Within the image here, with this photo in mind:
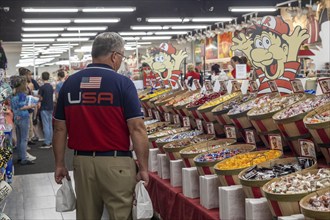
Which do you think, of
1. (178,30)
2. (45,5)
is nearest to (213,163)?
(45,5)

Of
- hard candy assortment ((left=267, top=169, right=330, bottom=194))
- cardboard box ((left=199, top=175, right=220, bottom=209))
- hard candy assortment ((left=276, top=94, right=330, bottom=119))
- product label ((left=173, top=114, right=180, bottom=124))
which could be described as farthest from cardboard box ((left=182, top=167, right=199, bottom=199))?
product label ((left=173, top=114, right=180, bottom=124))

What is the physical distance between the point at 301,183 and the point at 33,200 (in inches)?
180

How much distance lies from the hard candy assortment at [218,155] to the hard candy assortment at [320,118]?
2.54ft

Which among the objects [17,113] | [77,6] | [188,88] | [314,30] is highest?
[77,6]

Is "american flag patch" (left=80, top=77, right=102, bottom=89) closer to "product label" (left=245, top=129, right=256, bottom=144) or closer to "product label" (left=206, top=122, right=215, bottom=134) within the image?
"product label" (left=245, top=129, right=256, bottom=144)

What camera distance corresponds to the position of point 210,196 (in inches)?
125

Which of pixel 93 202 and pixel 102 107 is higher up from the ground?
pixel 102 107

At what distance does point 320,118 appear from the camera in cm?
279

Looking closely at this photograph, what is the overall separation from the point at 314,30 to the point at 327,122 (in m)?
10.9

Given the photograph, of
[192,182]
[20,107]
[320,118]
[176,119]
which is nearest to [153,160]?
[176,119]

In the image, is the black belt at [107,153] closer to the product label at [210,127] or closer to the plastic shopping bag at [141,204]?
the plastic shopping bag at [141,204]

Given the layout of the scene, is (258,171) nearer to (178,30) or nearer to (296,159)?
(296,159)

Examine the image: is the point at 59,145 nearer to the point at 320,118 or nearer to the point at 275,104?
the point at 275,104

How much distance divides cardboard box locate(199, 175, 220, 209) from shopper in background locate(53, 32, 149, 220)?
47 centimetres
